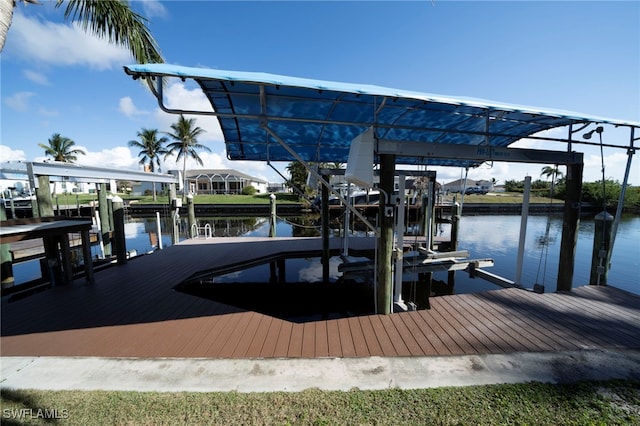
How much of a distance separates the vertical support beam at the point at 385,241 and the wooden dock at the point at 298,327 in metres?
0.30

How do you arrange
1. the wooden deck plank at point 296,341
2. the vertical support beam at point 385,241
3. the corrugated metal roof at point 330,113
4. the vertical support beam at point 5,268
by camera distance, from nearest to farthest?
the corrugated metal roof at point 330,113 < the wooden deck plank at point 296,341 < the vertical support beam at point 385,241 < the vertical support beam at point 5,268

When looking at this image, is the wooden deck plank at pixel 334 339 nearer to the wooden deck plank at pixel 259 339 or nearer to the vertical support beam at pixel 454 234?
the wooden deck plank at pixel 259 339

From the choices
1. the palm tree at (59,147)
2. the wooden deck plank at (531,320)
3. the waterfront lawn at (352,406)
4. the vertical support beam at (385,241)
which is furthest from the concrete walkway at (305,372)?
the palm tree at (59,147)

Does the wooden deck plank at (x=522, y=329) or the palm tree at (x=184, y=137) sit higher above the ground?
the palm tree at (x=184, y=137)

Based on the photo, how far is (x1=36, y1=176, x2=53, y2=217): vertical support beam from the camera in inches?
255

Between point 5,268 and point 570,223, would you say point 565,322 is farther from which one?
point 5,268

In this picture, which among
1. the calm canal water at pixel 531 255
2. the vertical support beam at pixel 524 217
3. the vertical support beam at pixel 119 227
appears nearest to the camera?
the vertical support beam at pixel 524 217

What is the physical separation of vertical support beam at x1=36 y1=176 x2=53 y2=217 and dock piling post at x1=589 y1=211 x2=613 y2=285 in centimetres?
1298

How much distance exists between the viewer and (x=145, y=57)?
635cm

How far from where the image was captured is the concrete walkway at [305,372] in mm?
2500

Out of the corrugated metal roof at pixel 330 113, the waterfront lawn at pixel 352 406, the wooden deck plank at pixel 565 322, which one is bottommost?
the wooden deck plank at pixel 565 322

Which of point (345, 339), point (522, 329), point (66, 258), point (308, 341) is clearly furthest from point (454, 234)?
point (66, 258)

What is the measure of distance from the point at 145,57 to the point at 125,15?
91cm

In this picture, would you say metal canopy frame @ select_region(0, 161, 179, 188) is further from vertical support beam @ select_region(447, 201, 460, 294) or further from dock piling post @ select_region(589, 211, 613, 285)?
dock piling post @ select_region(589, 211, 613, 285)
